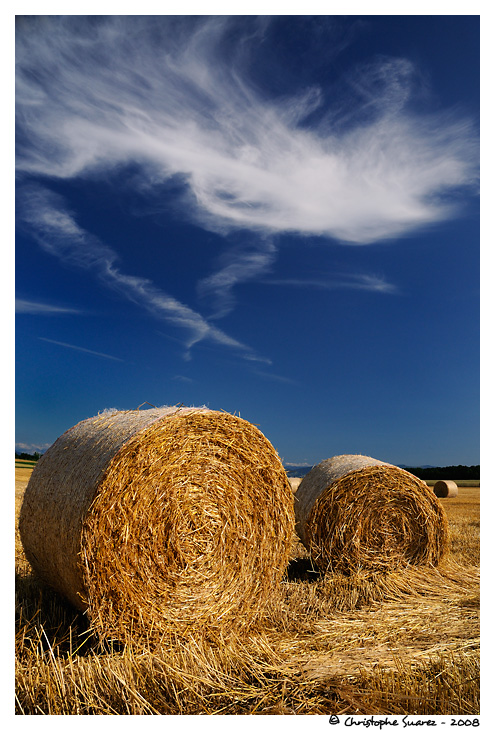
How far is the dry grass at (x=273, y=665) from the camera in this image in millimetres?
2852

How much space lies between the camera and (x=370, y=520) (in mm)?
6141

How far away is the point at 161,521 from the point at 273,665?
3.94 ft

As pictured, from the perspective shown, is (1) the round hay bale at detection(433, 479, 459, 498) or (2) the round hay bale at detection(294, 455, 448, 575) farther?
(1) the round hay bale at detection(433, 479, 459, 498)

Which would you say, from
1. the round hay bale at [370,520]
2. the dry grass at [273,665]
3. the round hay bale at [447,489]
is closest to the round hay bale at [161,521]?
the dry grass at [273,665]

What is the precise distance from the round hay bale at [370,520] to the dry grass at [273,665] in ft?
3.54

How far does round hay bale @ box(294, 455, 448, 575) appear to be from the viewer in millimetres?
6035

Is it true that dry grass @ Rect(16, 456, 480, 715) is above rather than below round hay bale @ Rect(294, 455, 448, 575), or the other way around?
below

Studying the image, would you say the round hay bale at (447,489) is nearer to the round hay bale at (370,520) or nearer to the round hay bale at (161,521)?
the round hay bale at (370,520)

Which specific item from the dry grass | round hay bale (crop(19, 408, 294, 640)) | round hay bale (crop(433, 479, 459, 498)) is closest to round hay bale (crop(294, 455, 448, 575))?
the dry grass

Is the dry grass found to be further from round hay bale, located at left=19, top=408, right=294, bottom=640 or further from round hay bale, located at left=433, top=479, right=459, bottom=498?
round hay bale, located at left=433, top=479, right=459, bottom=498

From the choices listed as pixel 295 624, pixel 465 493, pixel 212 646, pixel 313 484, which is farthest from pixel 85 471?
pixel 465 493

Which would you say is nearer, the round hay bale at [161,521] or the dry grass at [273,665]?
the dry grass at [273,665]

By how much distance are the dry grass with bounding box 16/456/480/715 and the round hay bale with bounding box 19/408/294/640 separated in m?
0.25
